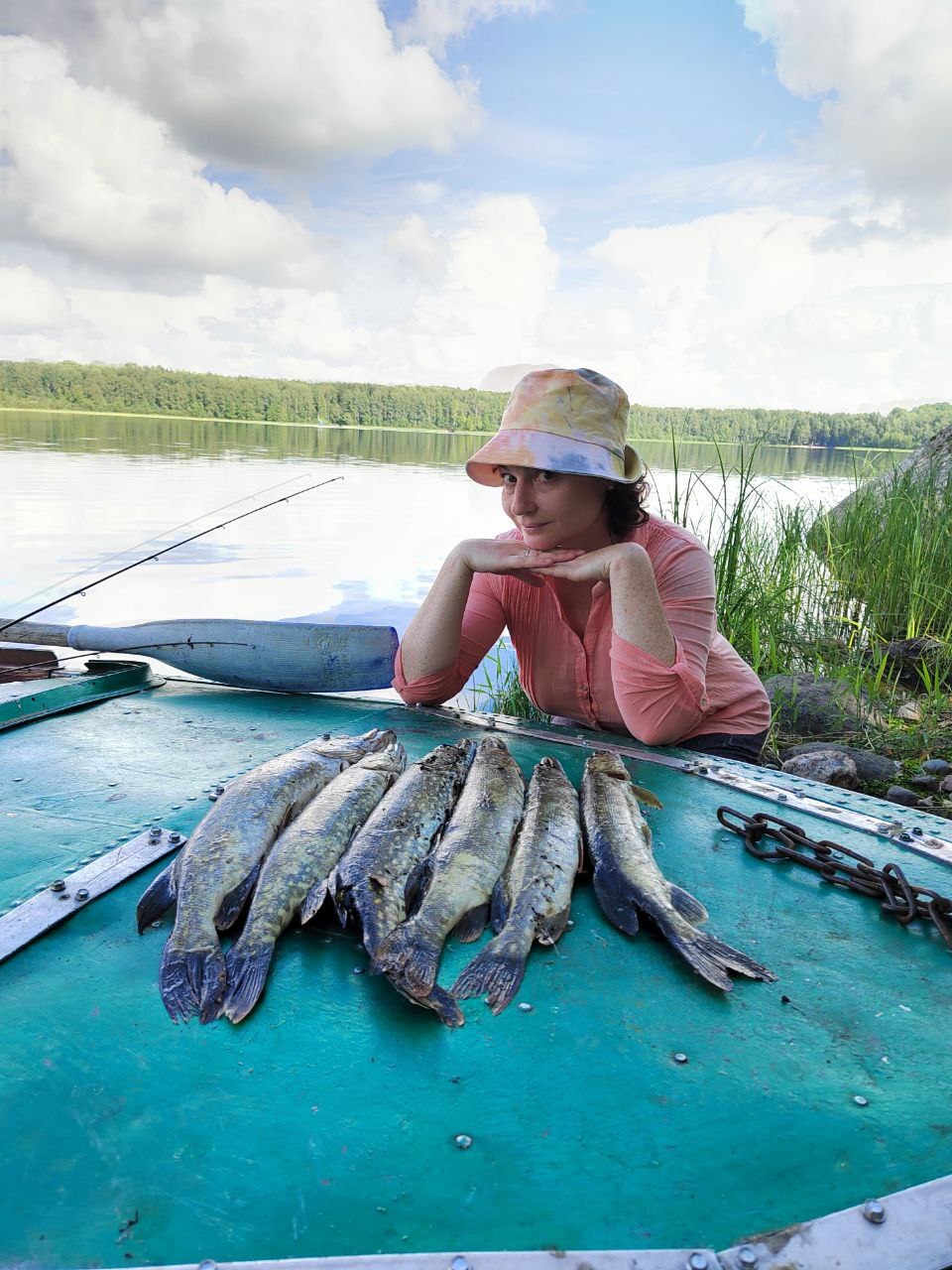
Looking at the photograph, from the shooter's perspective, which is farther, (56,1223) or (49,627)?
(49,627)

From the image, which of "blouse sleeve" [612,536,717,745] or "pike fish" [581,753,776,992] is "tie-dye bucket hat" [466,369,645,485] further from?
"pike fish" [581,753,776,992]

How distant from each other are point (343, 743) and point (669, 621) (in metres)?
1.26

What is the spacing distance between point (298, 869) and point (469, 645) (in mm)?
1691

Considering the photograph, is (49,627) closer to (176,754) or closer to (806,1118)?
(176,754)

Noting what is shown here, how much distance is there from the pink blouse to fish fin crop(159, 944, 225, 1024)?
1.73 m

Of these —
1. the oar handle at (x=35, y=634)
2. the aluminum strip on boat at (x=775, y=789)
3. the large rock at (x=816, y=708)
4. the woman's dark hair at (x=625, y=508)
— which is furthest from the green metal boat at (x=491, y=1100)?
the large rock at (x=816, y=708)

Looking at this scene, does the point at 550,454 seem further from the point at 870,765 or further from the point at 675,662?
the point at 870,765

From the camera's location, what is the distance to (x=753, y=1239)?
3.99 ft

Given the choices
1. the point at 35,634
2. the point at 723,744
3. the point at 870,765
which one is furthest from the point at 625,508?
the point at 35,634

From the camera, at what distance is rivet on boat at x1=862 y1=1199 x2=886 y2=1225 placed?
1.24 m

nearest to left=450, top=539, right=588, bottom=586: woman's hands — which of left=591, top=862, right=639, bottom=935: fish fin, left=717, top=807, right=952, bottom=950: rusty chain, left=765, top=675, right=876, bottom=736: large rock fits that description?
left=717, top=807, right=952, bottom=950: rusty chain

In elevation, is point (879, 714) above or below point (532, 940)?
below

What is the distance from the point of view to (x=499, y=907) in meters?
1.97

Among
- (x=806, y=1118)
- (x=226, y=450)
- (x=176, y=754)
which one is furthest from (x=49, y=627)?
(x=226, y=450)
